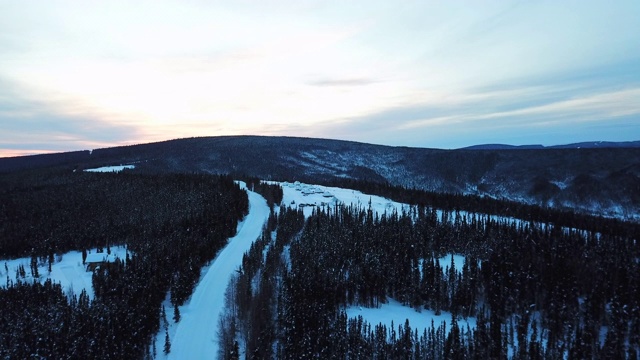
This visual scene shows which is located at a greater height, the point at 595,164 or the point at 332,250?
the point at 595,164

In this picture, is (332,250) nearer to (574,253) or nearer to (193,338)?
(193,338)

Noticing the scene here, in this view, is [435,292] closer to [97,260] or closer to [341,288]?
[341,288]

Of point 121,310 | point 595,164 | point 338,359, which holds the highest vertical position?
point 595,164

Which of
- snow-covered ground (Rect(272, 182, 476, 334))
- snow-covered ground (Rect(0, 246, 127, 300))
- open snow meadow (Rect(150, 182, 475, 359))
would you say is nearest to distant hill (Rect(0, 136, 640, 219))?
snow-covered ground (Rect(272, 182, 476, 334))

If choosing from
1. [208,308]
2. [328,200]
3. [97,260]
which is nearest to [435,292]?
[208,308]

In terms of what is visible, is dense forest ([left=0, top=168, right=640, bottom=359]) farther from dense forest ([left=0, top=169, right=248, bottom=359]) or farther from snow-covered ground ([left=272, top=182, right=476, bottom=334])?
snow-covered ground ([left=272, top=182, right=476, bottom=334])

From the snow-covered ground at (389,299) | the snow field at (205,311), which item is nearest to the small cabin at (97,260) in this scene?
the snow field at (205,311)

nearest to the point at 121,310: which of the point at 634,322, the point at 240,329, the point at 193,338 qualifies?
the point at 193,338
